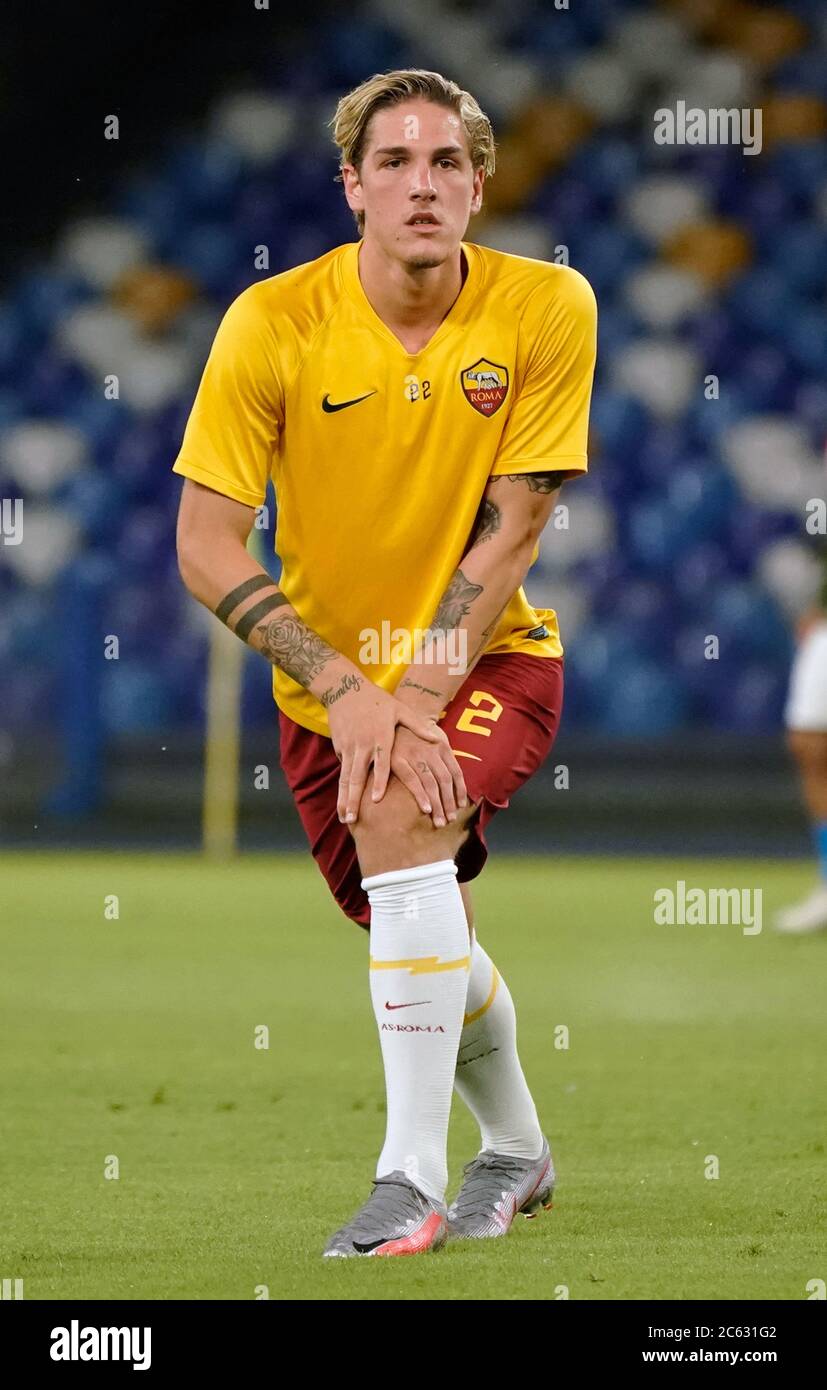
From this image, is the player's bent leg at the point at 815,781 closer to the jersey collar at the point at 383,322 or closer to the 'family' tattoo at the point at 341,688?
the jersey collar at the point at 383,322

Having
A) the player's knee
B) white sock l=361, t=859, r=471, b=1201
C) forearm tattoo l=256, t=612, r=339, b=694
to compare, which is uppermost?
forearm tattoo l=256, t=612, r=339, b=694

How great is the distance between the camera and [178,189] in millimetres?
13406

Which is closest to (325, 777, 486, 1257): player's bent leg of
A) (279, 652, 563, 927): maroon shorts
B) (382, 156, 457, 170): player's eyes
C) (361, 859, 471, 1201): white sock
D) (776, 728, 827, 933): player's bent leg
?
(361, 859, 471, 1201): white sock

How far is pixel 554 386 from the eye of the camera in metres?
3.18

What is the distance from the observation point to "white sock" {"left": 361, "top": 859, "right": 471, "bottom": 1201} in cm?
290

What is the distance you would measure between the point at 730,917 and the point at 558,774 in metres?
2.95

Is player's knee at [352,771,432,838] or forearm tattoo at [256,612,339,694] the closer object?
player's knee at [352,771,432,838]

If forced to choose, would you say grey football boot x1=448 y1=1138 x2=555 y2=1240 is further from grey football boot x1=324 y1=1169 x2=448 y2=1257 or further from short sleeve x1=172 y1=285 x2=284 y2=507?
short sleeve x1=172 y1=285 x2=284 y2=507

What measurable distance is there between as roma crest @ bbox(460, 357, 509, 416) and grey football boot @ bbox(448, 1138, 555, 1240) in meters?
1.12

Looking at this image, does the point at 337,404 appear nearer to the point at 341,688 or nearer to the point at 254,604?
the point at 254,604

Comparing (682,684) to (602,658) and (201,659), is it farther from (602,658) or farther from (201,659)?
(201,659)

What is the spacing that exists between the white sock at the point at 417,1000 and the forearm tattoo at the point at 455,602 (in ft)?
1.12

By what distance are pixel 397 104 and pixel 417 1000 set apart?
4.18 ft

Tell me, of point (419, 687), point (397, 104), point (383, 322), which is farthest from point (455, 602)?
point (397, 104)
